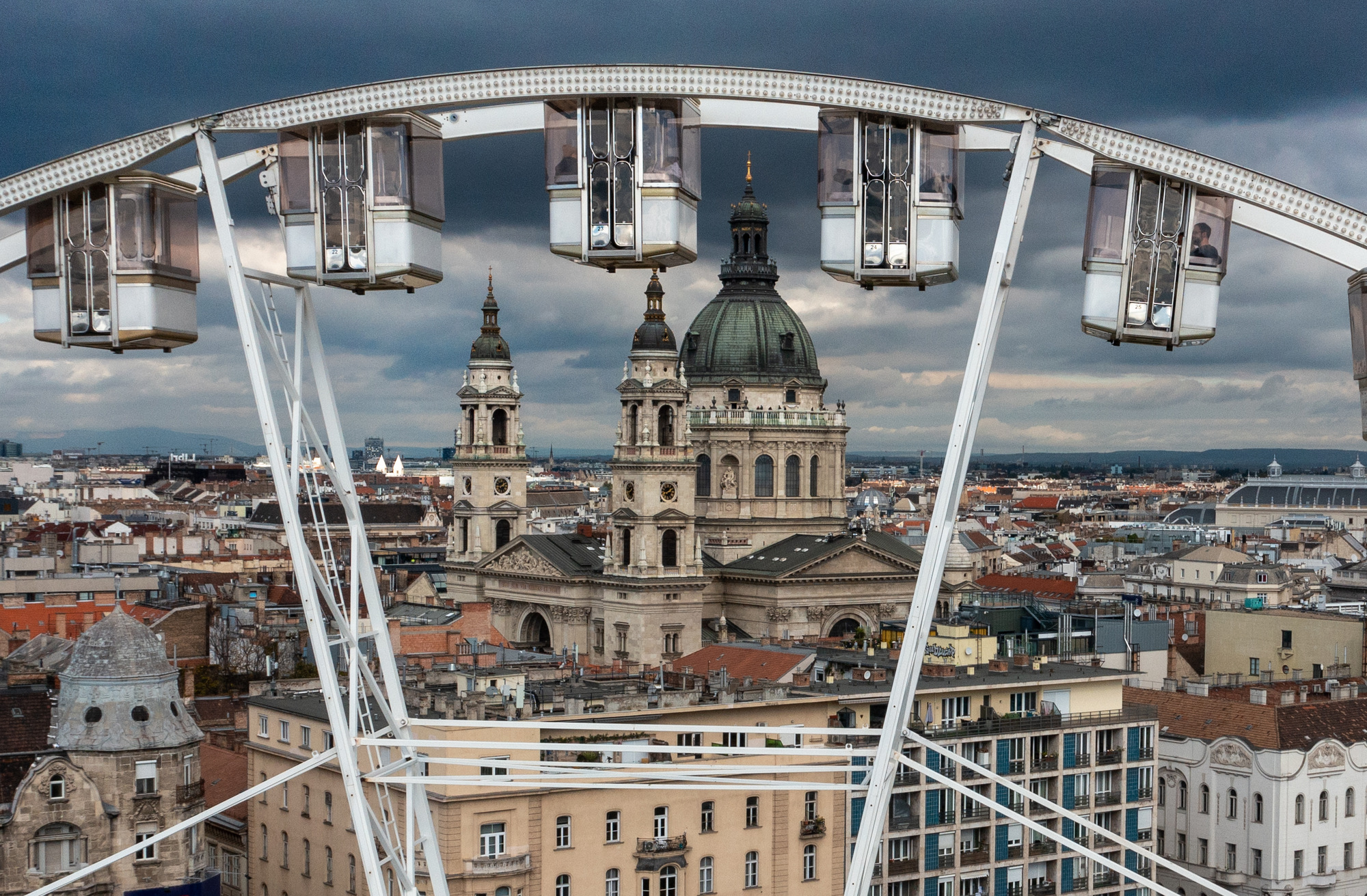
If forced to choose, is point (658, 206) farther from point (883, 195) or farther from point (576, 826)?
point (576, 826)

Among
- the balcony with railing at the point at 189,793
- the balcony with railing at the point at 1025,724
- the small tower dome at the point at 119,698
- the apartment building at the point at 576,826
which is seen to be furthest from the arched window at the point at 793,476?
the small tower dome at the point at 119,698

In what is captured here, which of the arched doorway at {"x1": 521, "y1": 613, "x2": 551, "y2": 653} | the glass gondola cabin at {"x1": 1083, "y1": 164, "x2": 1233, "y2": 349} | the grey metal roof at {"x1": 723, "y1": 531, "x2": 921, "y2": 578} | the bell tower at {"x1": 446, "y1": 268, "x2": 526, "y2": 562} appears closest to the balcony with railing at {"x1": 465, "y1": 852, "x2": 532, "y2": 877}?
the glass gondola cabin at {"x1": 1083, "y1": 164, "x2": 1233, "y2": 349}

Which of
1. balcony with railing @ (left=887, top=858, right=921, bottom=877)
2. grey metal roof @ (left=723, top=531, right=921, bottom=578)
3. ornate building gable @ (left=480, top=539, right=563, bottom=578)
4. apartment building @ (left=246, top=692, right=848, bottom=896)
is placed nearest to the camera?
apartment building @ (left=246, top=692, right=848, bottom=896)

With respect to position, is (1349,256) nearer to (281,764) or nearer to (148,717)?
(148,717)

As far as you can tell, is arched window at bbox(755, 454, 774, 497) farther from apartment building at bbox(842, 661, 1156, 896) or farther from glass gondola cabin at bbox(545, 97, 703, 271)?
glass gondola cabin at bbox(545, 97, 703, 271)

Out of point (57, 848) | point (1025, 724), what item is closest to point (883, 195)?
point (57, 848)

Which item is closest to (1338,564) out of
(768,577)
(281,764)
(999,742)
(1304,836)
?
(768,577)
